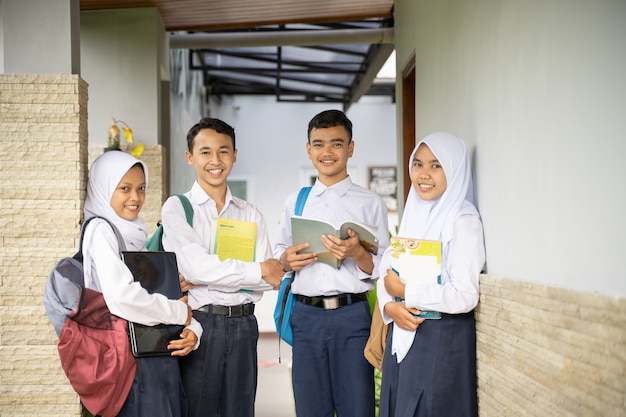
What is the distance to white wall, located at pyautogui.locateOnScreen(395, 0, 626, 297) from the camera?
1.55 metres

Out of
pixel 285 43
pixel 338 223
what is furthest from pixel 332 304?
pixel 285 43

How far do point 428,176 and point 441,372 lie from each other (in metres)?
0.65

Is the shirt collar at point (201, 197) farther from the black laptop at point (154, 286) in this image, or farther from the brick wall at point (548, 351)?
the brick wall at point (548, 351)

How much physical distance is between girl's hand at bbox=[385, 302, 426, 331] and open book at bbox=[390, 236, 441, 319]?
0.08 ft

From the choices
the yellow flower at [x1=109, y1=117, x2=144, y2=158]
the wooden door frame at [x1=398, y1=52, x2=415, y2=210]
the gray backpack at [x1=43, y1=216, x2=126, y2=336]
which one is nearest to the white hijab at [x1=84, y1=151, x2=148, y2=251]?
the gray backpack at [x1=43, y1=216, x2=126, y2=336]

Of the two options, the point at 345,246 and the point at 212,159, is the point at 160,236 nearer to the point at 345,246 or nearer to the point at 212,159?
the point at 212,159

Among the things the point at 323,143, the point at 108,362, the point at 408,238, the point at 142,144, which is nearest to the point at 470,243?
the point at 408,238

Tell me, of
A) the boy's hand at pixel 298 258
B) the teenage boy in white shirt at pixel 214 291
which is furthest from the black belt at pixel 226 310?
the boy's hand at pixel 298 258

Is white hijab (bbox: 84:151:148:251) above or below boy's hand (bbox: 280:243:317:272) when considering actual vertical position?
above

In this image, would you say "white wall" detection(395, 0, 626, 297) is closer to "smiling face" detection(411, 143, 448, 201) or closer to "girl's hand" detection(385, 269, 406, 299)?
"smiling face" detection(411, 143, 448, 201)

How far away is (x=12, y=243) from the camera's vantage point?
3.03 metres

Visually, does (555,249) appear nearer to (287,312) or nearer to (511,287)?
(511,287)

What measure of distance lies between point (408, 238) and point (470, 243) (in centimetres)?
20

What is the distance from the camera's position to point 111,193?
8.02ft
